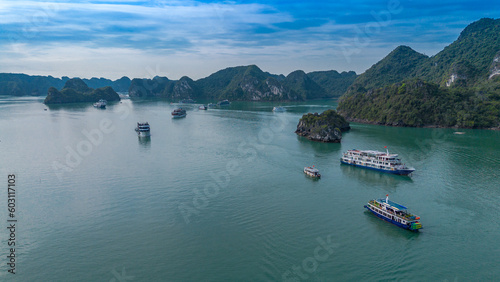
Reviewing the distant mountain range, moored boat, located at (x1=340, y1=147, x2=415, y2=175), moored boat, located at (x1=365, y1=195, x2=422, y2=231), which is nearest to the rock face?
moored boat, located at (x1=340, y1=147, x2=415, y2=175)

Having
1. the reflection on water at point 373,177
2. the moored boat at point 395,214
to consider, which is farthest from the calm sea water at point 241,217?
the moored boat at point 395,214

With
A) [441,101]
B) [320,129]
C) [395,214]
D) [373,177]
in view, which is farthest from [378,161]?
[441,101]

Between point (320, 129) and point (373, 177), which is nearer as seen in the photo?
point (373, 177)

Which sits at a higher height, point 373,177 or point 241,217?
point 373,177

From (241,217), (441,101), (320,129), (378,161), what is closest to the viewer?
(241,217)

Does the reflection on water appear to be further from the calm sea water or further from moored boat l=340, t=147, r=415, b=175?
moored boat l=340, t=147, r=415, b=175

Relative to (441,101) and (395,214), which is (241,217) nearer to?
(395,214)

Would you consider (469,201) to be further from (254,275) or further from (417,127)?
(417,127)

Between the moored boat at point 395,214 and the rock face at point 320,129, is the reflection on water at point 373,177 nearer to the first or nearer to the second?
the moored boat at point 395,214
